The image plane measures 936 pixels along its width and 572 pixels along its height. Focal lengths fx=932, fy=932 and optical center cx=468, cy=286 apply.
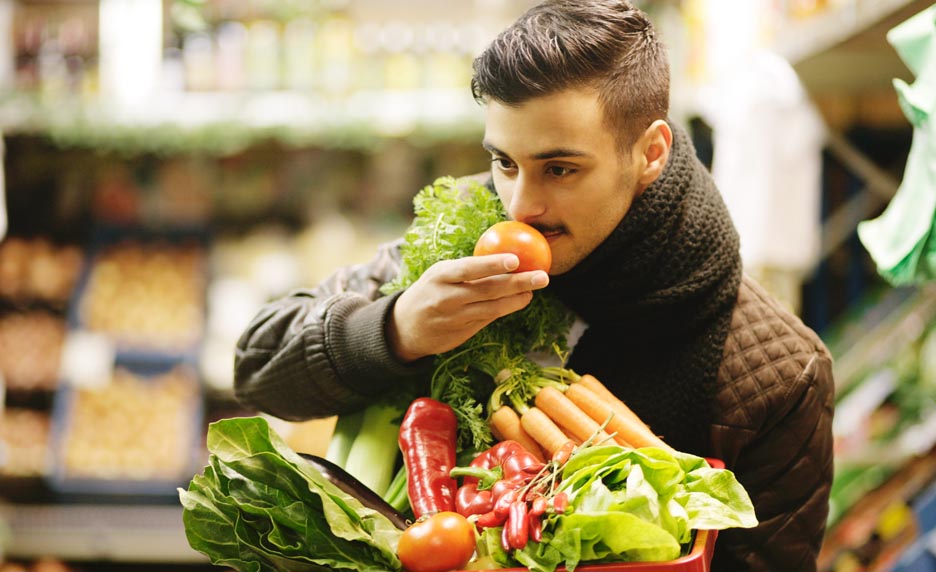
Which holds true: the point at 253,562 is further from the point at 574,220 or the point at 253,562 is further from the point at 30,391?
the point at 30,391

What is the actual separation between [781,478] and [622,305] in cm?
43

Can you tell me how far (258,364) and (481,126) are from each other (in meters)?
3.33

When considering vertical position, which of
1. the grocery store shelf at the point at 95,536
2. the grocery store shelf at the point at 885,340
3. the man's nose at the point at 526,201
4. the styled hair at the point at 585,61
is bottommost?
the grocery store shelf at the point at 95,536

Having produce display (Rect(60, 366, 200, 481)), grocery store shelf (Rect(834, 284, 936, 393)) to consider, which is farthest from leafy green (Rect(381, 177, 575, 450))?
produce display (Rect(60, 366, 200, 481))

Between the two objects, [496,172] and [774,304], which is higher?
[496,172]

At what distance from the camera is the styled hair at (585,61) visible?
146 centimetres

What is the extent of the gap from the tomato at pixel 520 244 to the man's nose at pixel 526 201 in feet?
0.17

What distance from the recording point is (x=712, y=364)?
171 centimetres

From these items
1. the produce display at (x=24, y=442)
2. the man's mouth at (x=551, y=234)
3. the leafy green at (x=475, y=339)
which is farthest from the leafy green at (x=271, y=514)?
the produce display at (x=24, y=442)

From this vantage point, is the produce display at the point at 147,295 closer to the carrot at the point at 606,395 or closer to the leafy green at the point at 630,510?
A: the carrot at the point at 606,395

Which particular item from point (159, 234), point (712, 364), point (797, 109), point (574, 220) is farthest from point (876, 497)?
point (159, 234)

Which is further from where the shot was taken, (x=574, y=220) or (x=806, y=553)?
(x=806, y=553)

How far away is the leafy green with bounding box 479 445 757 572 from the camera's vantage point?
1.20m

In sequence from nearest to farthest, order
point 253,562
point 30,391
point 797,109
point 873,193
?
point 253,562, point 797,109, point 873,193, point 30,391
